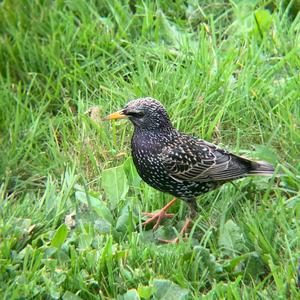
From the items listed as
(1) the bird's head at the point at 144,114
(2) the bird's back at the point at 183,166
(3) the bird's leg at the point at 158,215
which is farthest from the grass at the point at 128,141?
(1) the bird's head at the point at 144,114

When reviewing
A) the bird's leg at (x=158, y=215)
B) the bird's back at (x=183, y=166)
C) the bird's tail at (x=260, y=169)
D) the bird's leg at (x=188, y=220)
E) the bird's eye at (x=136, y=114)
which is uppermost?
the bird's eye at (x=136, y=114)

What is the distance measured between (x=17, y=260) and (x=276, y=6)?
10.3ft

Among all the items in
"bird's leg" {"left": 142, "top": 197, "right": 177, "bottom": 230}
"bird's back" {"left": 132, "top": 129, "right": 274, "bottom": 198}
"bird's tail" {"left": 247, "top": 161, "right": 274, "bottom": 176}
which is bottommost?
"bird's leg" {"left": 142, "top": 197, "right": 177, "bottom": 230}

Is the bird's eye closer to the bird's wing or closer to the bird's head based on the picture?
the bird's head

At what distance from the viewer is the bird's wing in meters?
5.42

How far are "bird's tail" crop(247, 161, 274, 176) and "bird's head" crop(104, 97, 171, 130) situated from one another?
2.00 feet

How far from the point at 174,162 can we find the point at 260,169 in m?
0.51

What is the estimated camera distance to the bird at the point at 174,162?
5406 mm

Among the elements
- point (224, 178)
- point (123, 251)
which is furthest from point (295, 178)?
point (123, 251)

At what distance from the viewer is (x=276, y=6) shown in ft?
22.9

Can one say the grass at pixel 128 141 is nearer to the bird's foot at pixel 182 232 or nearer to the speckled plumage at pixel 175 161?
the bird's foot at pixel 182 232

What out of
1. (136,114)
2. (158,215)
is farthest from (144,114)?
(158,215)

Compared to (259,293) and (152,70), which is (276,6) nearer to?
(152,70)

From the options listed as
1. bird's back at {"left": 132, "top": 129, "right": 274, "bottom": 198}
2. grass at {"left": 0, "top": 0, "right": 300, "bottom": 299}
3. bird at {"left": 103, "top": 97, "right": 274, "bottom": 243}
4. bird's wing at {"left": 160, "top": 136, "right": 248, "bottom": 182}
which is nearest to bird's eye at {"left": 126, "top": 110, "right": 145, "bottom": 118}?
bird at {"left": 103, "top": 97, "right": 274, "bottom": 243}
